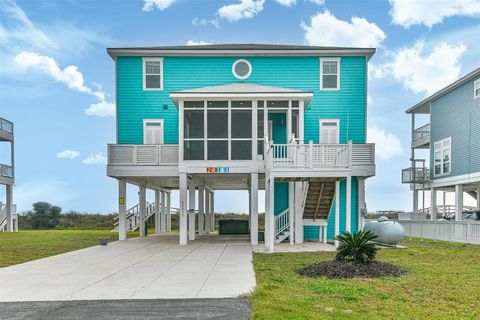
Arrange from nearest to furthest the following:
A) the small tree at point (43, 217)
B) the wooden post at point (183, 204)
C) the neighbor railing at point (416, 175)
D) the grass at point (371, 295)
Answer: the grass at point (371, 295), the wooden post at point (183, 204), the neighbor railing at point (416, 175), the small tree at point (43, 217)

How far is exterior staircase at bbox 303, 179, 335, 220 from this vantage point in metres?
16.7

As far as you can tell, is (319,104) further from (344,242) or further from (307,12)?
(344,242)

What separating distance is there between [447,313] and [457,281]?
2.95 meters

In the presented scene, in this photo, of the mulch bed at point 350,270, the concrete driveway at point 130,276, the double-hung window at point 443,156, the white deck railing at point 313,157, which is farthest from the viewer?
the double-hung window at point 443,156

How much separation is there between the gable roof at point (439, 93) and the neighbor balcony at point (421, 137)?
1445mm

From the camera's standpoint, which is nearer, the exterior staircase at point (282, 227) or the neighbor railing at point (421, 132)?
the exterior staircase at point (282, 227)

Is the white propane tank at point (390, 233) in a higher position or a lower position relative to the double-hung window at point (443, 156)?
lower

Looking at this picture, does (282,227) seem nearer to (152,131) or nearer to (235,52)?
(152,131)

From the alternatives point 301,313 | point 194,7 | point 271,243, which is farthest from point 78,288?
point 194,7

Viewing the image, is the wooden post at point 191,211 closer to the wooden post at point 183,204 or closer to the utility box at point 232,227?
the wooden post at point 183,204

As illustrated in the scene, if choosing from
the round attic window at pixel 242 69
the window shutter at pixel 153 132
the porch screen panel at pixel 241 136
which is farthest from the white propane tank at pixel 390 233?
the window shutter at pixel 153 132

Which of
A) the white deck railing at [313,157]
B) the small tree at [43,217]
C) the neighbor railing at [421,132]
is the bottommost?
the small tree at [43,217]

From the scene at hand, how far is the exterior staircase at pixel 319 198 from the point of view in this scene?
16.7 meters

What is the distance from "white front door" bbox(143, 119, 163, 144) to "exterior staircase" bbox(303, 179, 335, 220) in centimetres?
794
